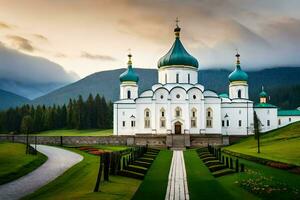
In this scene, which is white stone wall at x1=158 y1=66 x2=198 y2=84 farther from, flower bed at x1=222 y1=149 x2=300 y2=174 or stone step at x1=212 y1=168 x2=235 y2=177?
stone step at x1=212 y1=168 x2=235 y2=177

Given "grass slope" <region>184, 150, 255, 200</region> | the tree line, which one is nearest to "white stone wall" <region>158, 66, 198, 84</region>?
the tree line

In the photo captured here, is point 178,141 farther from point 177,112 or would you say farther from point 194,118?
point 194,118

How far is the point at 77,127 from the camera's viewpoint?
89625mm

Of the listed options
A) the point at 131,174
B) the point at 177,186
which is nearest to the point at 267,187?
the point at 177,186

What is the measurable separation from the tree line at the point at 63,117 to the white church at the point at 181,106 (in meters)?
26.7

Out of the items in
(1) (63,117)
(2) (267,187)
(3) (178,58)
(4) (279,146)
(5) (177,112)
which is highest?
(3) (178,58)

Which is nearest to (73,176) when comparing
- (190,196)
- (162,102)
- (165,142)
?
(190,196)

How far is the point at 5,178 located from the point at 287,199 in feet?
47.1

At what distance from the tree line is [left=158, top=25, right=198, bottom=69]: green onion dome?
3297 centimetres

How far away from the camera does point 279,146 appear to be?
127 feet

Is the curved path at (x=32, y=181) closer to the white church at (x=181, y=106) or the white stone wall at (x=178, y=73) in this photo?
the white church at (x=181, y=106)

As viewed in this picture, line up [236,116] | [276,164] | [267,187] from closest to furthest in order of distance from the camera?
[267,187] < [276,164] < [236,116]

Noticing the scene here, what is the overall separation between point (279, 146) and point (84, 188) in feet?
84.1

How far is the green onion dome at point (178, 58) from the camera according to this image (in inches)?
2431
